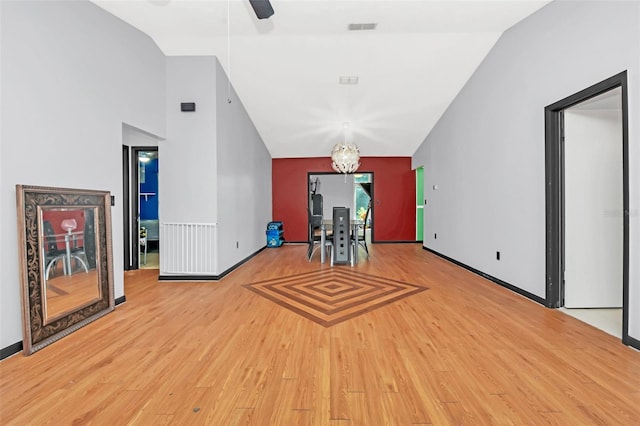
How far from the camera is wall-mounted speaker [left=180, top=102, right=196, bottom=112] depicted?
14.0ft

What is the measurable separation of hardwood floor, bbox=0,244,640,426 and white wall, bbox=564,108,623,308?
1.81 feet

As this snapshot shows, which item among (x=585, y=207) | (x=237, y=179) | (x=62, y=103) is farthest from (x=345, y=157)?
(x=62, y=103)

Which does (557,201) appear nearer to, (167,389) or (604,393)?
(604,393)

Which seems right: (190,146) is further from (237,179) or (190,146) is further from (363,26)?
(363,26)

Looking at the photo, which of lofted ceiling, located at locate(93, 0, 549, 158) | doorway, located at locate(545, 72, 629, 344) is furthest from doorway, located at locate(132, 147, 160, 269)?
A: doorway, located at locate(545, 72, 629, 344)

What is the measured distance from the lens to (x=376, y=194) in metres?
8.27

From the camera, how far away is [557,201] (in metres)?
3.10

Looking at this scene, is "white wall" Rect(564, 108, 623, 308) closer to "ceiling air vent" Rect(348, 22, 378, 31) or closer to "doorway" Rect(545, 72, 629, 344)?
"doorway" Rect(545, 72, 629, 344)

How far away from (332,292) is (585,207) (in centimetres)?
285

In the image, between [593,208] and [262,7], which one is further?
[593,208]

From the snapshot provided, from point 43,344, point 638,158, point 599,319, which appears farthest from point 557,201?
point 43,344

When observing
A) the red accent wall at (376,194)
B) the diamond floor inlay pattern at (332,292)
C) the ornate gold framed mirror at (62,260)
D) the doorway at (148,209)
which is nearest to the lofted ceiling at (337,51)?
the red accent wall at (376,194)

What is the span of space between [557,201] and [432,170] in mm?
3623

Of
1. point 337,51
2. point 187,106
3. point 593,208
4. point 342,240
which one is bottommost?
point 342,240
